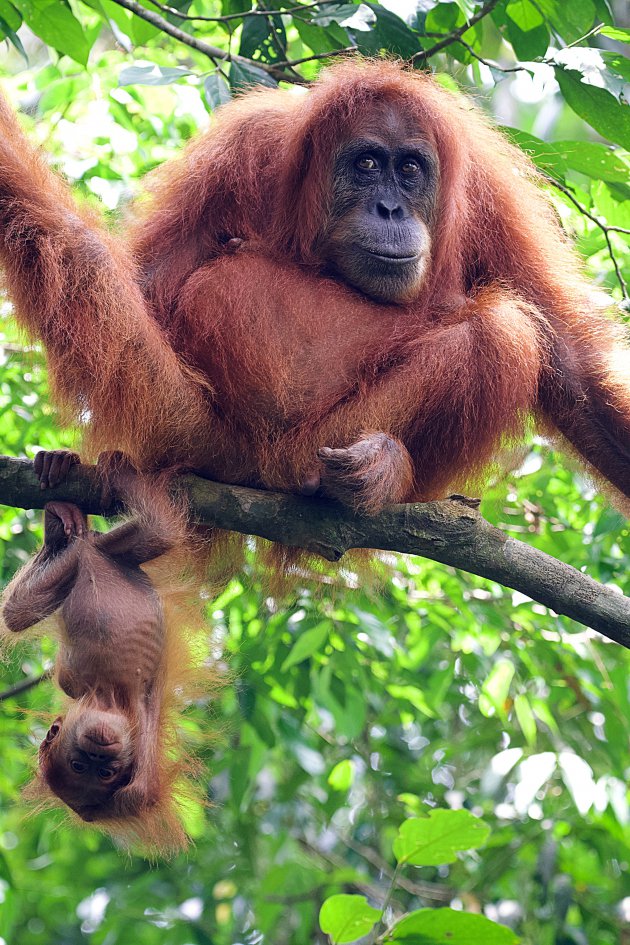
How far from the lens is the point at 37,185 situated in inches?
110

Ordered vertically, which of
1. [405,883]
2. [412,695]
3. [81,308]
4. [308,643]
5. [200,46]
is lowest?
[405,883]

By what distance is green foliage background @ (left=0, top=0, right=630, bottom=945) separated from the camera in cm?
355

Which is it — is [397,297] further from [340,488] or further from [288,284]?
[340,488]

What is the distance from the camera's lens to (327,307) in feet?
10.3

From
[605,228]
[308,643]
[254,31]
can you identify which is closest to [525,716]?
[308,643]

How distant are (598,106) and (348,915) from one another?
8.25 ft

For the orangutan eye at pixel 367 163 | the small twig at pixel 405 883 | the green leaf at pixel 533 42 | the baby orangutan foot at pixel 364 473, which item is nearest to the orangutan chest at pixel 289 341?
the baby orangutan foot at pixel 364 473

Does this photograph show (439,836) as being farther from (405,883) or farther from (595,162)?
(405,883)

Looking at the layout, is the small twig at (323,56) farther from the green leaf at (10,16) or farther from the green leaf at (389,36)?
the green leaf at (10,16)

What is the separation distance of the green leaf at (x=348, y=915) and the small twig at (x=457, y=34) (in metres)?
2.60

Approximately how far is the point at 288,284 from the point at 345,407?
42 cm

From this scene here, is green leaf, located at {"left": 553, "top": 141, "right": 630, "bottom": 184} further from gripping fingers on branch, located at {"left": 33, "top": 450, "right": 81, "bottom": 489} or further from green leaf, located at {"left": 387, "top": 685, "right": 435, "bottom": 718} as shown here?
green leaf, located at {"left": 387, "top": 685, "right": 435, "bottom": 718}

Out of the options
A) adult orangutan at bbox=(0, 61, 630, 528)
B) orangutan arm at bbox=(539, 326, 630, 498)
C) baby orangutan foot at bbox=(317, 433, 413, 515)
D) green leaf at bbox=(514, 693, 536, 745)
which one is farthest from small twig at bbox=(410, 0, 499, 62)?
green leaf at bbox=(514, 693, 536, 745)

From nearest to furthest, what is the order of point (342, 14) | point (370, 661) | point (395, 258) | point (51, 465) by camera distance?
point (51, 465), point (395, 258), point (342, 14), point (370, 661)
